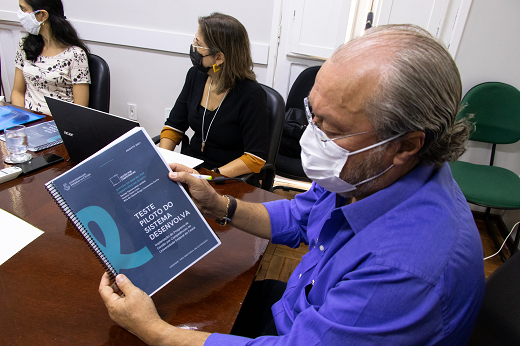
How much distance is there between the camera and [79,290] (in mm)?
724

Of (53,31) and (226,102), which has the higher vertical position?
(53,31)

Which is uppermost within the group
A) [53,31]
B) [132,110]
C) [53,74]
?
[53,31]

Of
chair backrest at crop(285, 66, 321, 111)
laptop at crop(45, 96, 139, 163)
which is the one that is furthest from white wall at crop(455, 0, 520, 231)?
laptop at crop(45, 96, 139, 163)

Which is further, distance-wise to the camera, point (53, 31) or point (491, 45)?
point (491, 45)

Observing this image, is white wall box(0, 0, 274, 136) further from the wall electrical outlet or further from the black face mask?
the black face mask

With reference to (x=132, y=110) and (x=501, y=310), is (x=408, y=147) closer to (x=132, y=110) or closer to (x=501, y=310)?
(x=501, y=310)

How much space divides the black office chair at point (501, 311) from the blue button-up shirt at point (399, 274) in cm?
4

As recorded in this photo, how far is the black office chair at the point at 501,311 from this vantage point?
0.61 m

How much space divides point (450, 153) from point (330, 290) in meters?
0.40

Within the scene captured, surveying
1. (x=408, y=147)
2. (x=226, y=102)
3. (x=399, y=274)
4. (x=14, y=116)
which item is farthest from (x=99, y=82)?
(x=399, y=274)

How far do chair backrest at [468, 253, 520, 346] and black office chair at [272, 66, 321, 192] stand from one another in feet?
4.73

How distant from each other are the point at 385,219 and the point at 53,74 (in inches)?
88.3

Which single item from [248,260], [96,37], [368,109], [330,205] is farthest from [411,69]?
[96,37]

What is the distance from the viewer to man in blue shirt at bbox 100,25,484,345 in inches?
21.7
